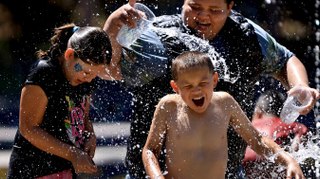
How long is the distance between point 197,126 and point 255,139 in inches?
10.6

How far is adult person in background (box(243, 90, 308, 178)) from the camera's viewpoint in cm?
469

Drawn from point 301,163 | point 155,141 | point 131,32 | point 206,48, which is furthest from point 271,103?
point 155,141

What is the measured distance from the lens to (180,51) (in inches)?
148

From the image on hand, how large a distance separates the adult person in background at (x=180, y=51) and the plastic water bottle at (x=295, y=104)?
3 centimetres

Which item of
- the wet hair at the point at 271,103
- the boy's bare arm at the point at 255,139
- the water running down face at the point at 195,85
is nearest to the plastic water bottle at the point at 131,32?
the water running down face at the point at 195,85

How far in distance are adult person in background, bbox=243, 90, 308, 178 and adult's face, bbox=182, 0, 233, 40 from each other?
93cm

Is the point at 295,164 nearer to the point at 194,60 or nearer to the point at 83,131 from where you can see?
the point at 194,60

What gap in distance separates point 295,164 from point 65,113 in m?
1.10

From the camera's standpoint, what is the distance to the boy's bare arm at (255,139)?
139 inches

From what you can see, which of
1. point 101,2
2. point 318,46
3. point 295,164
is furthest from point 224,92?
point 318,46

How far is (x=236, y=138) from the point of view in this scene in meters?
3.79

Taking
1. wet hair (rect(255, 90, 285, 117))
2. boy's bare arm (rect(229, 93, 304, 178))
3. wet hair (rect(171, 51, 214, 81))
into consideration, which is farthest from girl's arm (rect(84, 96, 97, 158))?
wet hair (rect(255, 90, 285, 117))

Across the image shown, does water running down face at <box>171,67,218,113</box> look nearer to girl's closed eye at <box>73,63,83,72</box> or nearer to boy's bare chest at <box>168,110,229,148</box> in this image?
boy's bare chest at <box>168,110,229,148</box>

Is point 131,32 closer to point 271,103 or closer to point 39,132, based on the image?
point 39,132
